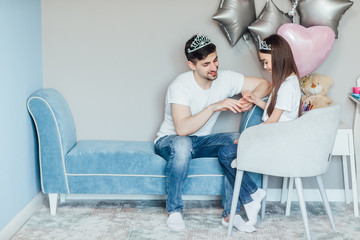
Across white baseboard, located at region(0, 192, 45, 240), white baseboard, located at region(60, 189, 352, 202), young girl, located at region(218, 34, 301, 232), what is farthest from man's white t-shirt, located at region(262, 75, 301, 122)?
white baseboard, located at region(0, 192, 45, 240)

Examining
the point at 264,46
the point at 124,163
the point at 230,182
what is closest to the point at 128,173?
the point at 124,163

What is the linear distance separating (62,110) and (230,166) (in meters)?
1.15

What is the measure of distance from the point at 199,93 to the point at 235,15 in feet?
1.85

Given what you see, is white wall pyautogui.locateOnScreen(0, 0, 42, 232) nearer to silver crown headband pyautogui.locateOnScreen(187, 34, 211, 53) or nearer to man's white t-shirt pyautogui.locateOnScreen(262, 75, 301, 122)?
silver crown headband pyautogui.locateOnScreen(187, 34, 211, 53)

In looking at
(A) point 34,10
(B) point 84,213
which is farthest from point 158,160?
(A) point 34,10

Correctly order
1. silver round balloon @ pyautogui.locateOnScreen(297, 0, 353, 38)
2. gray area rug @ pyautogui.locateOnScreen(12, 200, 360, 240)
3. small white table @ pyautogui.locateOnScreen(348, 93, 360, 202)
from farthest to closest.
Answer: small white table @ pyautogui.locateOnScreen(348, 93, 360, 202) → silver round balloon @ pyautogui.locateOnScreen(297, 0, 353, 38) → gray area rug @ pyautogui.locateOnScreen(12, 200, 360, 240)

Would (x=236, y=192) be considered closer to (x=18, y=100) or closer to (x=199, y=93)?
(x=199, y=93)

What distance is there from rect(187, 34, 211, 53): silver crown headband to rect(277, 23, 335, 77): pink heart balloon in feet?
1.53

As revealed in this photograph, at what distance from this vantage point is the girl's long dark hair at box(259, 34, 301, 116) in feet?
8.61

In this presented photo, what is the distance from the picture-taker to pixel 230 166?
2.76m

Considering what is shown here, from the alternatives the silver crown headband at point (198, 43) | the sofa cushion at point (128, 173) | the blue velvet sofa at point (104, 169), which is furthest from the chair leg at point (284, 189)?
the silver crown headband at point (198, 43)

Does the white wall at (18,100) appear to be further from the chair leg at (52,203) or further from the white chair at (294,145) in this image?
the white chair at (294,145)

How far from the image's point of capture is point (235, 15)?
118 inches

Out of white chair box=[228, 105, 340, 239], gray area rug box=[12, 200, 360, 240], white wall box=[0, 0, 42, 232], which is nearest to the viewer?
white chair box=[228, 105, 340, 239]
